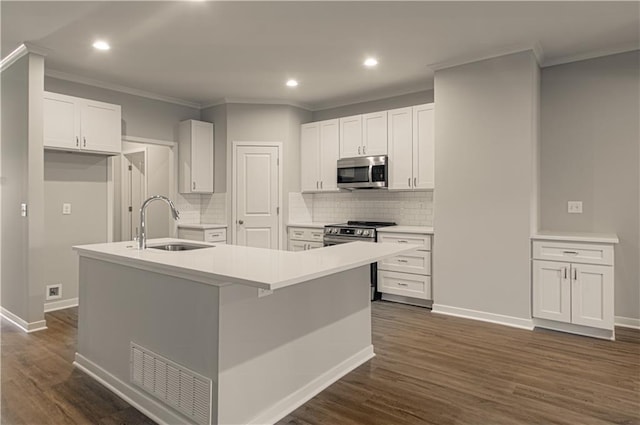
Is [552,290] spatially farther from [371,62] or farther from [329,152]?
[329,152]

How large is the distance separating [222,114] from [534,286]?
4434mm

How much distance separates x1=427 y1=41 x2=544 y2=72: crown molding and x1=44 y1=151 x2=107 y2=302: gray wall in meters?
4.03

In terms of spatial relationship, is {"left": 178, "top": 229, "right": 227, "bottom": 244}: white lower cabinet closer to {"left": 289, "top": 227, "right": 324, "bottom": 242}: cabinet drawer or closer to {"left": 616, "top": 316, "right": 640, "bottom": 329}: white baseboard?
{"left": 289, "top": 227, "right": 324, "bottom": 242}: cabinet drawer

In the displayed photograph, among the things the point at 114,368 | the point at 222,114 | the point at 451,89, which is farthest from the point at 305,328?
the point at 222,114

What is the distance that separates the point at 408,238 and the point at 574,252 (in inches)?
62.9

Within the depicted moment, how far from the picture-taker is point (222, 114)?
18.6ft

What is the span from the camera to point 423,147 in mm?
4641

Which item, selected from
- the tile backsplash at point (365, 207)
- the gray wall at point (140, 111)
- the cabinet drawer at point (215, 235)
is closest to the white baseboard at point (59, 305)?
the cabinet drawer at point (215, 235)

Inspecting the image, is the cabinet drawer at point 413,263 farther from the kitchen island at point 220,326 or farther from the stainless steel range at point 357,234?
the kitchen island at point 220,326

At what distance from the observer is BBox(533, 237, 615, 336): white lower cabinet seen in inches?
132

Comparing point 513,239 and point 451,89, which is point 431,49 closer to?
point 451,89

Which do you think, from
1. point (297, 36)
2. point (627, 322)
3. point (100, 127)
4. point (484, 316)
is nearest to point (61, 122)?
point (100, 127)

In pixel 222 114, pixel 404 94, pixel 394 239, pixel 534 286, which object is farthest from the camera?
pixel 222 114

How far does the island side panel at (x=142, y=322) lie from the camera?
198 centimetres
